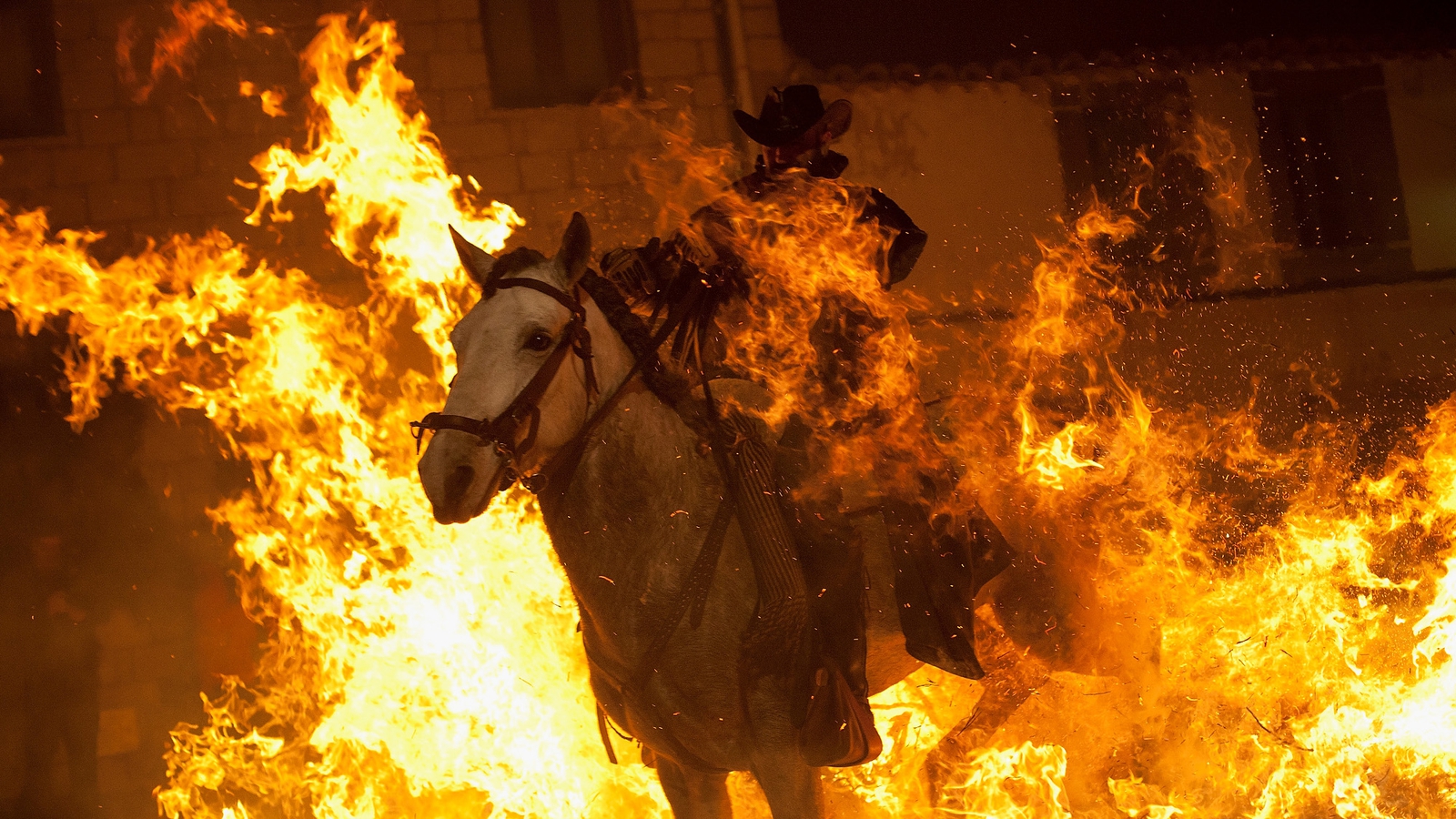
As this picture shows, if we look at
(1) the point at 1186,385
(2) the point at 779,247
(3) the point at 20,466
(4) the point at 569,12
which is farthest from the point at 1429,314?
(3) the point at 20,466

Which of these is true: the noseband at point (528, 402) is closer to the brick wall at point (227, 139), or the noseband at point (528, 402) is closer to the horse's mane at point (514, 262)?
the horse's mane at point (514, 262)

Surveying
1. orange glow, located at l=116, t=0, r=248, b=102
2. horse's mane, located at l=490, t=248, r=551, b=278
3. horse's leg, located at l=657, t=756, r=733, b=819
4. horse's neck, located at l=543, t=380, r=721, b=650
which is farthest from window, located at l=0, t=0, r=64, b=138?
horse's leg, located at l=657, t=756, r=733, b=819

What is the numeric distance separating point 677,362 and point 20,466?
700 cm

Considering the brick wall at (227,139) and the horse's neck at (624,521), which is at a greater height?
the brick wall at (227,139)

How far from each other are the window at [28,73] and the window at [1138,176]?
30.8 ft

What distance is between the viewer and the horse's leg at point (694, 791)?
377cm

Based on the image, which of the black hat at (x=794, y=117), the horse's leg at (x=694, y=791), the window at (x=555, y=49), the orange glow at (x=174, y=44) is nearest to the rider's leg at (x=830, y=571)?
the horse's leg at (x=694, y=791)

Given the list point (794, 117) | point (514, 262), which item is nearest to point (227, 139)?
point (794, 117)

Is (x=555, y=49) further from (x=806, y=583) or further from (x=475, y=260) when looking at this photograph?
(x=806, y=583)

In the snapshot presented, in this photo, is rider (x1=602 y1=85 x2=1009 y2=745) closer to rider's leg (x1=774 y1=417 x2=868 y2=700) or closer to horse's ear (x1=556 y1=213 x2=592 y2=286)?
rider's leg (x1=774 y1=417 x2=868 y2=700)

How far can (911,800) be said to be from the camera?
511 cm

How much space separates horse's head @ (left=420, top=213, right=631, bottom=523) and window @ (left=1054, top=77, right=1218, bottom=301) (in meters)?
8.72

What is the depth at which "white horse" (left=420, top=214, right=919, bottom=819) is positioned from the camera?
126 inches

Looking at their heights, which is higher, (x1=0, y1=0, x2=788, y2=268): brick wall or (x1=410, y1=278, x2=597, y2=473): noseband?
(x1=0, y1=0, x2=788, y2=268): brick wall
